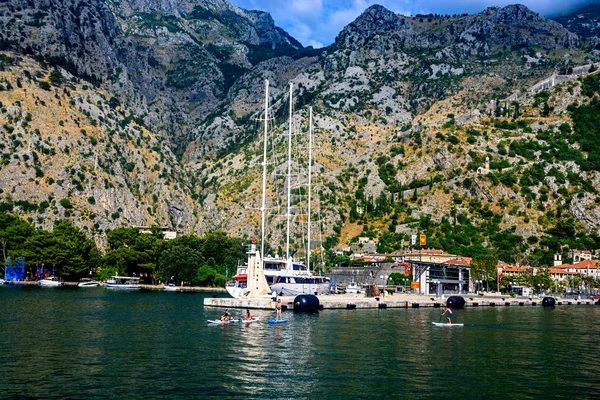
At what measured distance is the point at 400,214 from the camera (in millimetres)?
194500

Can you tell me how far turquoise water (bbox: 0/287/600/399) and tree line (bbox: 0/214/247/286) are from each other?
73.8 metres

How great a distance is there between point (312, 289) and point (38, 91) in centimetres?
14087

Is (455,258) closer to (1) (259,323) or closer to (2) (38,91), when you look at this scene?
(1) (259,323)

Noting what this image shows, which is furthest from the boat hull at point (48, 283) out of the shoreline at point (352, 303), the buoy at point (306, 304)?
the buoy at point (306, 304)

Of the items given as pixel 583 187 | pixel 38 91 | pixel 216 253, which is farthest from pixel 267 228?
pixel 583 187

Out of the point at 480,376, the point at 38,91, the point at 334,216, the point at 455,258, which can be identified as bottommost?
the point at 480,376

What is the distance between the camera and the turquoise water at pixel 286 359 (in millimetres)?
31047

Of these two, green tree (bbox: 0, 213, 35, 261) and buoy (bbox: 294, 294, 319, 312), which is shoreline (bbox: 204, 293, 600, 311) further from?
green tree (bbox: 0, 213, 35, 261)

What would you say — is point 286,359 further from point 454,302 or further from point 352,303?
point 454,302

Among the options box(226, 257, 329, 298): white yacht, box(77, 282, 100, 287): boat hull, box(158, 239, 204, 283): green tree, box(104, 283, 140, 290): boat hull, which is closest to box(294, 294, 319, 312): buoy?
box(226, 257, 329, 298): white yacht

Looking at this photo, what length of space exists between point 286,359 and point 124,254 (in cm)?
11385

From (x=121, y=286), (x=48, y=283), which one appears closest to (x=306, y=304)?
(x=121, y=286)

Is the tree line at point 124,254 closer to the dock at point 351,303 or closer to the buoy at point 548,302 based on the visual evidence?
the dock at point 351,303

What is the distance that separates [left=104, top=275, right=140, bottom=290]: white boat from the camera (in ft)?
442
